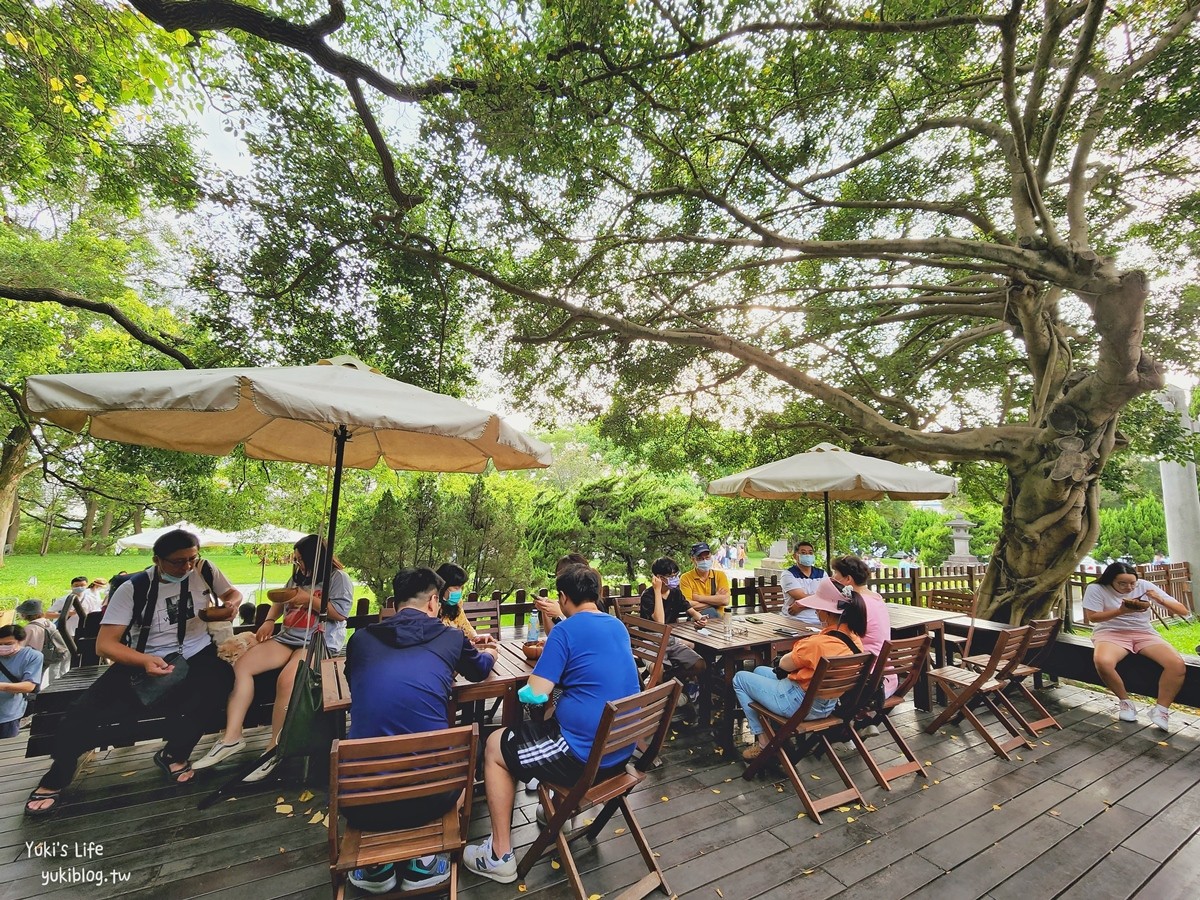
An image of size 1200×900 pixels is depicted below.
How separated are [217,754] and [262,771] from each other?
39cm

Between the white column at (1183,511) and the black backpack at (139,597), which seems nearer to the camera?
the black backpack at (139,597)

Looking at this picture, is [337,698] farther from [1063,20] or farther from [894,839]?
[1063,20]

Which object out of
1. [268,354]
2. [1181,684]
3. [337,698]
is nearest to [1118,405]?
[1181,684]

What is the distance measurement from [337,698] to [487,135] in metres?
5.32

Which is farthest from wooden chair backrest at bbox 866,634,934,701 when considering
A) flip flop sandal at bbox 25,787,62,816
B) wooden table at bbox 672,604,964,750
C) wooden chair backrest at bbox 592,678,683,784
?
flip flop sandal at bbox 25,787,62,816

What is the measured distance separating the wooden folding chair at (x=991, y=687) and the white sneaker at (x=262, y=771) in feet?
17.0

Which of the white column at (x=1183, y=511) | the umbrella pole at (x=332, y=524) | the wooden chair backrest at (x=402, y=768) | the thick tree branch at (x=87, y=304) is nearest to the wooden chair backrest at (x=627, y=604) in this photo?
the umbrella pole at (x=332, y=524)

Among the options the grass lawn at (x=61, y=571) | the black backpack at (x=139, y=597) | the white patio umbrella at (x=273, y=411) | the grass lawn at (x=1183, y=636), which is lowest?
the grass lawn at (x=61, y=571)

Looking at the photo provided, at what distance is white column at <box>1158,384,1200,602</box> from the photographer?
12242 millimetres

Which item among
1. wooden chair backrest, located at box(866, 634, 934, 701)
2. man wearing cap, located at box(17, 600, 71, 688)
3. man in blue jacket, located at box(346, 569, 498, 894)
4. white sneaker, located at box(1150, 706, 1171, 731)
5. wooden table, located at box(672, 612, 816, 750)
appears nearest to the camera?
man in blue jacket, located at box(346, 569, 498, 894)

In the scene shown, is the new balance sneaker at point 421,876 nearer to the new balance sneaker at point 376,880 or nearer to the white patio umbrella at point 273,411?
the new balance sneaker at point 376,880

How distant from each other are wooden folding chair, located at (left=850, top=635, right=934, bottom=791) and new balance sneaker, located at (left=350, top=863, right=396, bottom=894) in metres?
2.92

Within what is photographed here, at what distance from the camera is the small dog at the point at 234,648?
11.7 feet

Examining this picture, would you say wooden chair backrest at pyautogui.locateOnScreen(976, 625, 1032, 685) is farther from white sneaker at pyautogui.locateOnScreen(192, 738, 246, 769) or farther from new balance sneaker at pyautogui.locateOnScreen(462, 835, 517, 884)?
white sneaker at pyautogui.locateOnScreen(192, 738, 246, 769)
